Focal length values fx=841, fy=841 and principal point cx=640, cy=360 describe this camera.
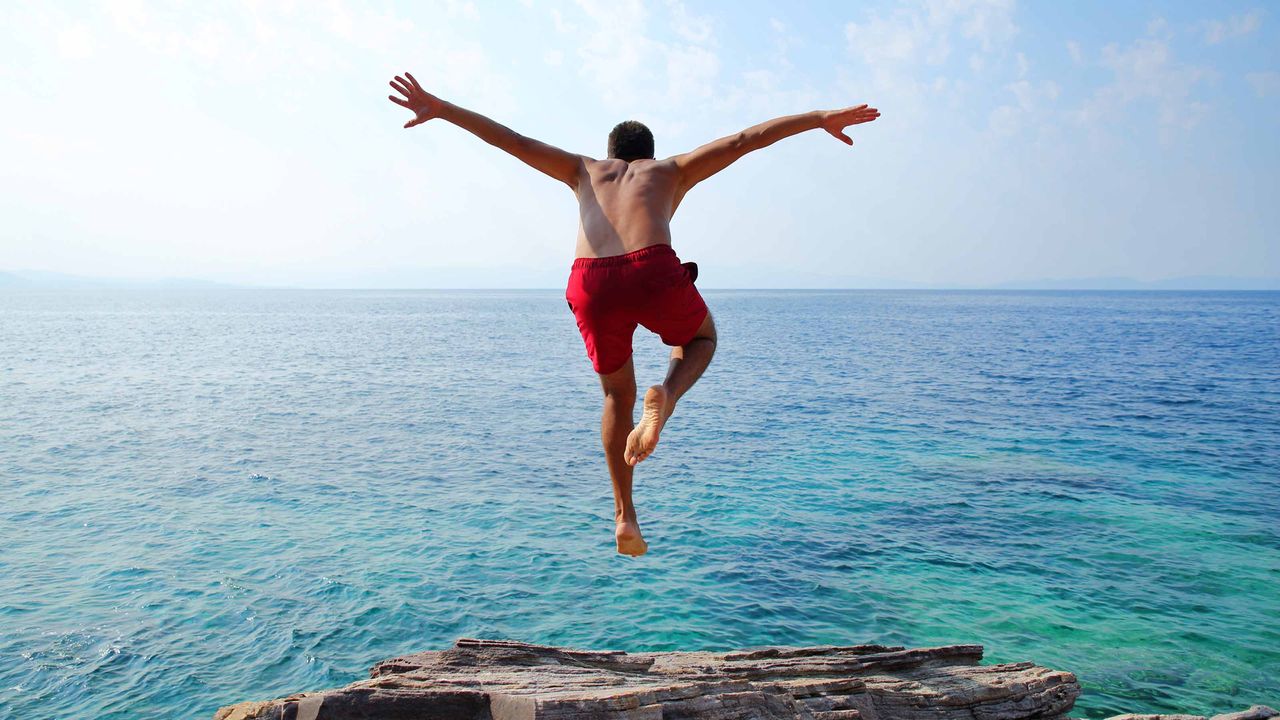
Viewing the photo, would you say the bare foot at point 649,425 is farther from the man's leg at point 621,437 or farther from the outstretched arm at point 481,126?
the outstretched arm at point 481,126

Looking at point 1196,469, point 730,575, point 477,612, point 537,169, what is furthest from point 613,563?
point 1196,469

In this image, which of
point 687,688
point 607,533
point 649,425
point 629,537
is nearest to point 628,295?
point 649,425

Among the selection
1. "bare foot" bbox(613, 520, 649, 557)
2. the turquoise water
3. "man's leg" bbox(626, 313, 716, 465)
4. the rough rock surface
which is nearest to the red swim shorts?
"man's leg" bbox(626, 313, 716, 465)

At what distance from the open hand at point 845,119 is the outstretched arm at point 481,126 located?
1.74 meters

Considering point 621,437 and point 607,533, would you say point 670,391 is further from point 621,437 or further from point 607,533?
point 607,533

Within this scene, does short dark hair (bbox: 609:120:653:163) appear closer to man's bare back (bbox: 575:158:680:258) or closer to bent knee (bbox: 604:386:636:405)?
man's bare back (bbox: 575:158:680:258)

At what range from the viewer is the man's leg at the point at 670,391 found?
5.28 m

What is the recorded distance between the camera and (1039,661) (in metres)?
14.7

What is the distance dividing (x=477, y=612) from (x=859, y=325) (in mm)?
111699

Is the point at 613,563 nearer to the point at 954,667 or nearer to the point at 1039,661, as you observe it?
the point at 1039,661

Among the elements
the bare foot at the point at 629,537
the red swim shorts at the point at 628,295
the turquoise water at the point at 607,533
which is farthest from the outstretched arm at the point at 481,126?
the turquoise water at the point at 607,533

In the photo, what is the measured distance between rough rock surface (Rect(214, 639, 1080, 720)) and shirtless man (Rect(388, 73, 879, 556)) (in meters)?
1.73

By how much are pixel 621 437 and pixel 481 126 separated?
2379 millimetres

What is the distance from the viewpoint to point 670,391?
5.52m
